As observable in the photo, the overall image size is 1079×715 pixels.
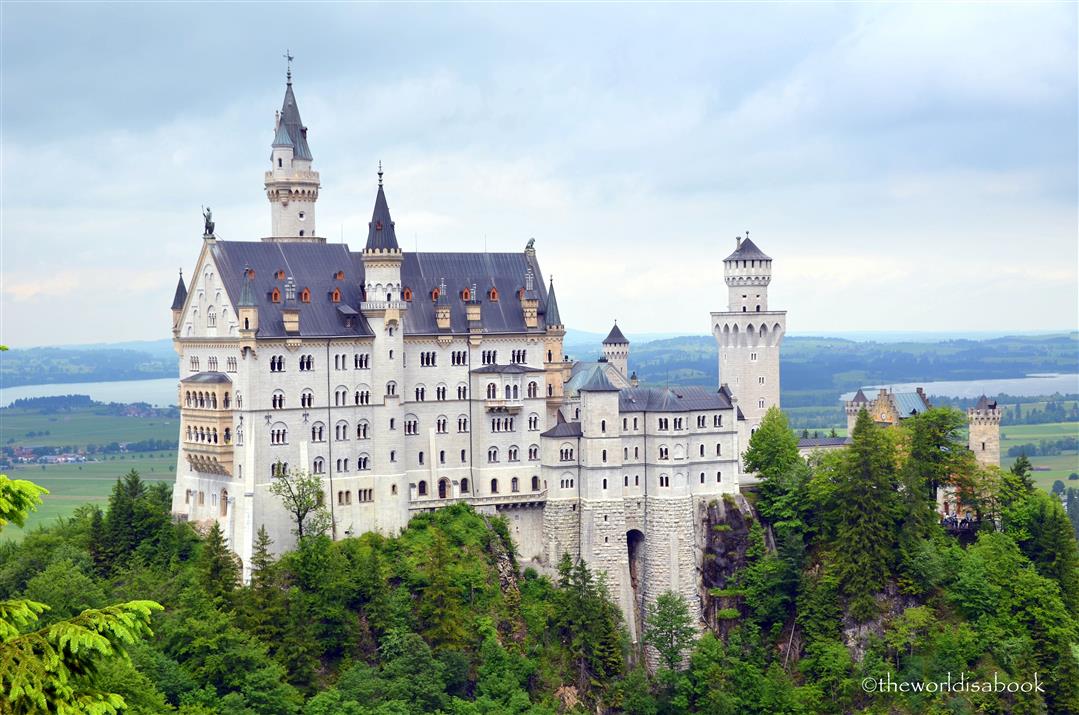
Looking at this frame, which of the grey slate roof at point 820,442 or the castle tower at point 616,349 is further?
the grey slate roof at point 820,442

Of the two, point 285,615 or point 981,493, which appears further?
point 981,493

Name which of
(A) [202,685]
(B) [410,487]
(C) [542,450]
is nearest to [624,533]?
(C) [542,450]

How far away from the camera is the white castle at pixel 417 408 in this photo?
95.1 m

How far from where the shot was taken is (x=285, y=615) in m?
88.8

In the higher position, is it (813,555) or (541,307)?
(541,307)

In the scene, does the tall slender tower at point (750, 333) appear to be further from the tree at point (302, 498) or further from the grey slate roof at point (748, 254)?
the tree at point (302, 498)

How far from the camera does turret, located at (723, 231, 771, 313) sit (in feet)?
382

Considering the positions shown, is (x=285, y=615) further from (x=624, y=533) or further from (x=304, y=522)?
(x=624, y=533)

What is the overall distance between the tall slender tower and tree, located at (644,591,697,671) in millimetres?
20181

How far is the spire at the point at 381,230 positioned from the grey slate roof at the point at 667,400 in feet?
62.5

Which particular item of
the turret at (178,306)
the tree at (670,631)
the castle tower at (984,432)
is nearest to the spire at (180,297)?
the turret at (178,306)

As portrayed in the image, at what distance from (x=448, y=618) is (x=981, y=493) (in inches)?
1623

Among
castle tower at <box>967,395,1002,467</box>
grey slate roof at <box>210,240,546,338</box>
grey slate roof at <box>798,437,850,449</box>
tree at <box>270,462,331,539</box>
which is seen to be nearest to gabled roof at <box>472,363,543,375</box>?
grey slate roof at <box>210,240,546,338</box>

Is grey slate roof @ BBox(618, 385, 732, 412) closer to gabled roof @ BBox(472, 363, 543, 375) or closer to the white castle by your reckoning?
the white castle
